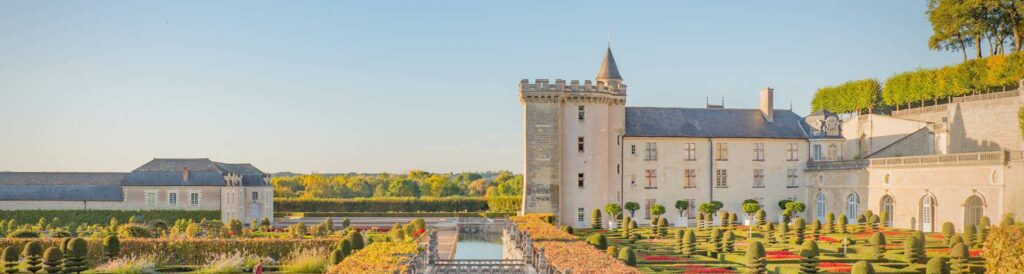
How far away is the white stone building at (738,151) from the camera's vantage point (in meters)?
42.9

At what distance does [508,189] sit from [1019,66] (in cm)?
5245

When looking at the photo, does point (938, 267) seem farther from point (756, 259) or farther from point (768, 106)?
point (768, 106)

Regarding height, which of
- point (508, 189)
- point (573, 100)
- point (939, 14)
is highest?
point (939, 14)

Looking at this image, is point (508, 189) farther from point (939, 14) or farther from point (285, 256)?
point (285, 256)

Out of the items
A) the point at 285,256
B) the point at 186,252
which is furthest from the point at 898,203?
the point at 186,252

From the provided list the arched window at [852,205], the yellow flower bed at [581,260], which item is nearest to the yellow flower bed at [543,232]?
the yellow flower bed at [581,260]

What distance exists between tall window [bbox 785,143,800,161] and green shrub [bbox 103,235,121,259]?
34.2 metres

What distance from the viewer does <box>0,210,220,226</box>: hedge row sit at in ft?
148

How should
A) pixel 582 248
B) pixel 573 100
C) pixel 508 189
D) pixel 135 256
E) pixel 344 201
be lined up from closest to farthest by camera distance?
pixel 582 248 → pixel 135 256 → pixel 573 100 → pixel 344 201 → pixel 508 189

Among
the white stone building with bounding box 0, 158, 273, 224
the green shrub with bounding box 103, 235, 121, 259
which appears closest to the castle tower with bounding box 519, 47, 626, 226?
the white stone building with bounding box 0, 158, 273, 224

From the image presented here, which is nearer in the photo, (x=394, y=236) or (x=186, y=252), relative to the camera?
(x=186, y=252)

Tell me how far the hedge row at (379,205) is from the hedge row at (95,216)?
15.5 metres

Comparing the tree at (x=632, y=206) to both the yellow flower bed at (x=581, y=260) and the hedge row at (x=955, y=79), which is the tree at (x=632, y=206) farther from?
the yellow flower bed at (x=581, y=260)

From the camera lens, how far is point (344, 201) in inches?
2425
